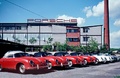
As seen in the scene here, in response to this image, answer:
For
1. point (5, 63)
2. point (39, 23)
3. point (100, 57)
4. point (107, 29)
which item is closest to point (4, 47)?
point (5, 63)

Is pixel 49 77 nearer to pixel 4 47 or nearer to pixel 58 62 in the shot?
pixel 58 62

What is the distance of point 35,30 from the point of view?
76.2 meters

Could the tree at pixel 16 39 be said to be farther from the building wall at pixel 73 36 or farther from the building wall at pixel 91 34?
the building wall at pixel 91 34

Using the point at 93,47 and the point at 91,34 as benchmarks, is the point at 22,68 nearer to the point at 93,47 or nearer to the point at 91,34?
the point at 93,47

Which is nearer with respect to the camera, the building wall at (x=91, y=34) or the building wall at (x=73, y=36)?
the building wall at (x=91, y=34)

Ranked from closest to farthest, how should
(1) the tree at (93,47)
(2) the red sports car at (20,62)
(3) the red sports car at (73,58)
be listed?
1. (2) the red sports car at (20,62)
2. (3) the red sports car at (73,58)
3. (1) the tree at (93,47)

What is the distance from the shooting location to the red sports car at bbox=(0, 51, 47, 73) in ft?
43.1

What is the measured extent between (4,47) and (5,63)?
6.99 metres

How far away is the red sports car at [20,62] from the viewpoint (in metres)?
13.1

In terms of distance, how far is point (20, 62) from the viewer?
1352cm

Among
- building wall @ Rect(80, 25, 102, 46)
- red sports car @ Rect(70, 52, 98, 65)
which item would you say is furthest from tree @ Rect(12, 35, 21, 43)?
red sports car @ Rect(70, 52, 98, 65)

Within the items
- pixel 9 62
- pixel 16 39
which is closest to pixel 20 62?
pixel 9 62

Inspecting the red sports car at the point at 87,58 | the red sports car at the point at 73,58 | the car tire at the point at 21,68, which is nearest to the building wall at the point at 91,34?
the red sports car at the point at 87,58

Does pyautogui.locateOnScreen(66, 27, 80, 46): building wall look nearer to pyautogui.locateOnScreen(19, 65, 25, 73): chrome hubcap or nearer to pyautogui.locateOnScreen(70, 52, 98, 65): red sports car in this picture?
pyautogui.locateOnScreen(70, 52, 98, 65): red sports car
